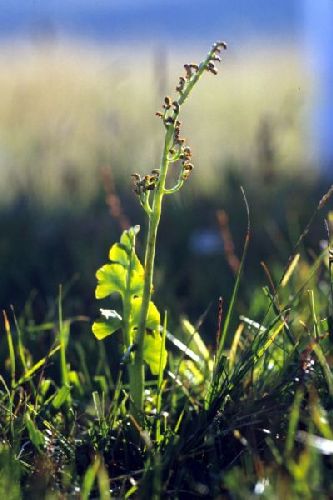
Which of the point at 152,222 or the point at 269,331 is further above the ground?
the point at 152,222

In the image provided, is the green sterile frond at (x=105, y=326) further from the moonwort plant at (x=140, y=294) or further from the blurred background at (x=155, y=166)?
the blurred background at (x=155, y=166)

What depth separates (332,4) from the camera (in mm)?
4125

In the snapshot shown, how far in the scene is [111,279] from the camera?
1.62 m

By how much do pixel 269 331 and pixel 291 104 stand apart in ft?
8.58

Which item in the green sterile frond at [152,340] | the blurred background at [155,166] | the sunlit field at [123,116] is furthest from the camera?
the sunlit field at [123,116]

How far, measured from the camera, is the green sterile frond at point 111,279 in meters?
1.62

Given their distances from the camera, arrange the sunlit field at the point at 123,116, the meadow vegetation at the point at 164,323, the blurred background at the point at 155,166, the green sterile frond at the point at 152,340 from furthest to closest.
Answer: the sunlit field at the point at 123,116 → the blurred background at the point at 155,166 → the green sterile frond at the point at 152,340 → the meadow vegetation at the point at 164,323

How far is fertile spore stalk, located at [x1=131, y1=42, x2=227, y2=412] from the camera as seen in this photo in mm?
1470

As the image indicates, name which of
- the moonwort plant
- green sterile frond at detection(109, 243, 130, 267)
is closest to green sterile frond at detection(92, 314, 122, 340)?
the moonwort plant

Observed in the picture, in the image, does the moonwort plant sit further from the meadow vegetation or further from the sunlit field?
the sunlit field

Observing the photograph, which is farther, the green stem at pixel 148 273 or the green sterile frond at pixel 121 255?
the green sterile frond at pixel 121 255

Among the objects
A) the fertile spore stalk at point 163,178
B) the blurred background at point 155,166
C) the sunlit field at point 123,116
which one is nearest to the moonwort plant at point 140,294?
the fertile spore stalk at point 163,178

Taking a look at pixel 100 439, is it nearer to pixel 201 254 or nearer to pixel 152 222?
pixel 152 222

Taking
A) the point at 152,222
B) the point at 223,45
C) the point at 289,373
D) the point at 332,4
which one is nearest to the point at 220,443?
the point at 289,373
